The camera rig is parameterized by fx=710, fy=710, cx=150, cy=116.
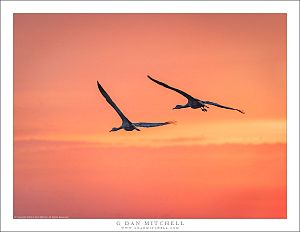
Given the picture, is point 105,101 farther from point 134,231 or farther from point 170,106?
point 134,231

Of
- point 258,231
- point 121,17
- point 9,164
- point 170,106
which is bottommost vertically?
point 258,231

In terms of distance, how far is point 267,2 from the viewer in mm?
14938

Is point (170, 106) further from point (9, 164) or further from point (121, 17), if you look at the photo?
point (9, 164)

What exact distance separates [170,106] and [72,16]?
2869mm

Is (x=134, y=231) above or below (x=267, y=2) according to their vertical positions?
below

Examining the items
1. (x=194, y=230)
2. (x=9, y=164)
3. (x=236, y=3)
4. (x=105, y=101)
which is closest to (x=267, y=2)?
(x=236, y=3)

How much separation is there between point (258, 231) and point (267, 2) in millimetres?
4799

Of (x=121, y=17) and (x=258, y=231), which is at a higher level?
(x=121, y=17)

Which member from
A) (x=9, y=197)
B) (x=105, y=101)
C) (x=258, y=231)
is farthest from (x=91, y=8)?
(x=258, y=231)

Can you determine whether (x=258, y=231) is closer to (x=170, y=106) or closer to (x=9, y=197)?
(x=170, y=106)

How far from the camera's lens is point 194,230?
1468 cm

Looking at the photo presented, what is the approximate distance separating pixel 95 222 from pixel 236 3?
5432 mm

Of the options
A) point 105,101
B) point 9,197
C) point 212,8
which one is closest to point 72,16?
point 105,101

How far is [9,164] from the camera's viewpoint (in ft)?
48.3
